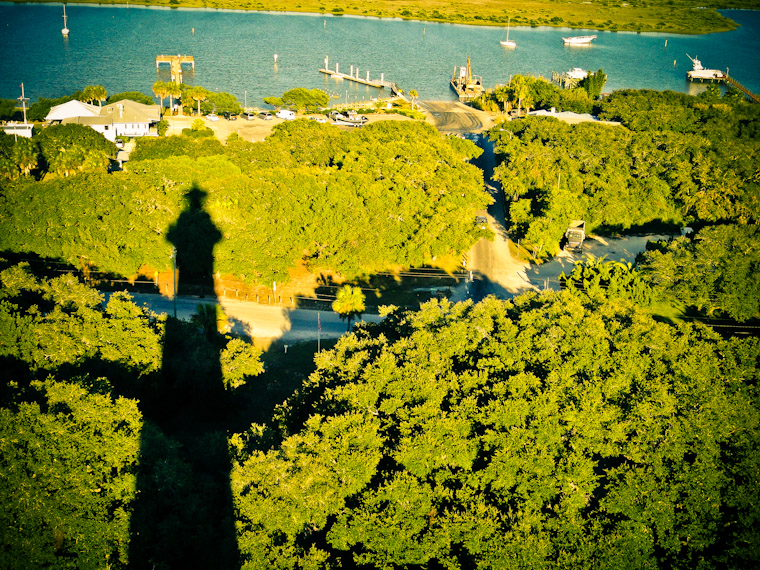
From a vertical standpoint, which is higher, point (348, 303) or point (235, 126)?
point (235, 126)

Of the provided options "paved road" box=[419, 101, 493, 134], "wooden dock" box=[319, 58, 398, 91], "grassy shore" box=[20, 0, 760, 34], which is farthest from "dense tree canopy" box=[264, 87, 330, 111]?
"grassy shore" box=[20, 0, 760, 34]

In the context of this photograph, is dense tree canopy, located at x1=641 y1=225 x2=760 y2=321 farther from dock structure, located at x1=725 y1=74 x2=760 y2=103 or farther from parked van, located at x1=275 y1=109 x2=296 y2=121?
dock structure, located at x1=725 y1=74 x2=760 y2=103

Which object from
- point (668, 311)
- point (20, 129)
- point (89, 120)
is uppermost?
point (89, 120)

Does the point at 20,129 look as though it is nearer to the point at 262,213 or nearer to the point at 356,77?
the point at 262,213

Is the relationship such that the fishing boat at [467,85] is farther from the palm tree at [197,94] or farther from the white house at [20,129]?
the white house at [20,129]

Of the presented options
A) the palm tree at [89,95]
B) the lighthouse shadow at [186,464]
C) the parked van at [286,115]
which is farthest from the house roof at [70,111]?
the lighthouse shadow at [186,464]

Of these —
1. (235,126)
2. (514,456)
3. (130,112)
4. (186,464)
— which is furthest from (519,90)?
(186,464)

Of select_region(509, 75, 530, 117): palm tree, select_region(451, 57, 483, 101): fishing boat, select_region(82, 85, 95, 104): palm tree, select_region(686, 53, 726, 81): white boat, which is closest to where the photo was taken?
select_region(82, 85, 95, 104): palm tree
